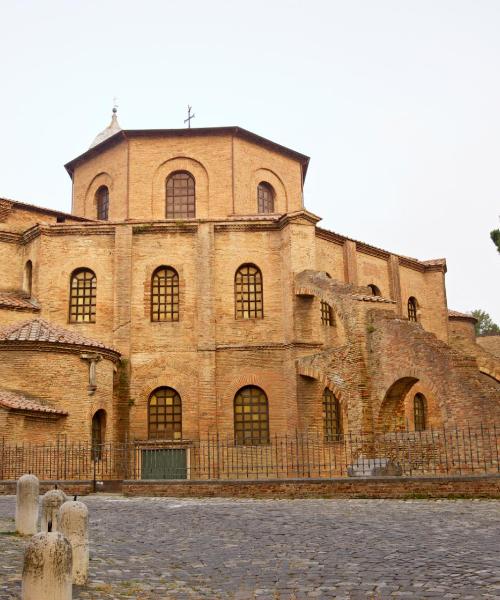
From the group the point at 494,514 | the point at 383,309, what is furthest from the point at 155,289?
the point at 494,514

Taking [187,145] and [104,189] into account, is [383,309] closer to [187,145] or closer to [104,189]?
[187,145]

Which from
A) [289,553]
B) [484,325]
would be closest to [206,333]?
[289,553]

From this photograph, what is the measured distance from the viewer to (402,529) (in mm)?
8102

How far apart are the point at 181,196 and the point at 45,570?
70.9ft

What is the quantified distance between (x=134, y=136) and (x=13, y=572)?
68.7ft

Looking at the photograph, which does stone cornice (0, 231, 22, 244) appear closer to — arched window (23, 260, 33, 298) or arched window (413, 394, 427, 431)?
arched window (23, 260, 33, 298)

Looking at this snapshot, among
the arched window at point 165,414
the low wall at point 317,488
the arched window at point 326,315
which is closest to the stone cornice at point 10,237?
the arched window at point 165,414

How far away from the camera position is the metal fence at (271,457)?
14141mm

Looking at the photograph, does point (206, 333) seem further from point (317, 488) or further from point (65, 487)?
point (317, 488)

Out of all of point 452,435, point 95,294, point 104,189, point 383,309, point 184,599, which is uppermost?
point 104,189

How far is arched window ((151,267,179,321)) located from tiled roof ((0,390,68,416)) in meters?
5.28

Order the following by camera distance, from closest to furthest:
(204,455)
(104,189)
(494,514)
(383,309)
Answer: (494,514)
(383,309)
(204,455)
(104,189)

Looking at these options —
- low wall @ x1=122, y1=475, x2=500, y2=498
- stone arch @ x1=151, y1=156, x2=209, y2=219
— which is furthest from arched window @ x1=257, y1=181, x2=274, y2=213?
low wall @ x1=122, y1=475, x2=500, y2=498

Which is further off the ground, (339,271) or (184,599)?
(339,271)
